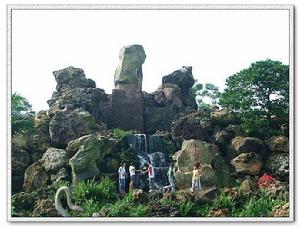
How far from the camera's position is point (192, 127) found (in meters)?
13.0

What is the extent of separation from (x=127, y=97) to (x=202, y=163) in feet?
8.92

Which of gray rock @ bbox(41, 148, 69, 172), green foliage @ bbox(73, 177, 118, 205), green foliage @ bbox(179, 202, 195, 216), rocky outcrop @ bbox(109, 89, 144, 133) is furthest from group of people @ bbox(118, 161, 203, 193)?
rocky outcrop @ bbox(109, 89, 144, 133)

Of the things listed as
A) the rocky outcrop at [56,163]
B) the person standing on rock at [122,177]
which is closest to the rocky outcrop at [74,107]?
the rocky outcrop at [56,163]

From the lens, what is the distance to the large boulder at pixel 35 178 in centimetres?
1198

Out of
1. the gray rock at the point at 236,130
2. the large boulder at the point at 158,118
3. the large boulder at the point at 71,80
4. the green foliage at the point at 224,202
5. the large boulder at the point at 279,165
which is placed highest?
the large boulder at the point at 71,80

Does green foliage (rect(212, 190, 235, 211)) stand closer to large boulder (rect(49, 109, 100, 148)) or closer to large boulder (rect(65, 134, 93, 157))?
large boulder (rect(65, 134, 93, 157))

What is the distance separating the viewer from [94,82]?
14.1m

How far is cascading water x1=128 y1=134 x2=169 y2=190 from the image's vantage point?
1227 cm

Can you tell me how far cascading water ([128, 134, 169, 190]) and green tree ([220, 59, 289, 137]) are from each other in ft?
4.60

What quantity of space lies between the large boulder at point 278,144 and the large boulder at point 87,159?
291 centimetres

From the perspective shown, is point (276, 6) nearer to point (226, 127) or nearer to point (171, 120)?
point (226, 127)

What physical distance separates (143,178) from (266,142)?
2253 millimetres

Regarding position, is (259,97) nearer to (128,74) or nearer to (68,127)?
(128,74)

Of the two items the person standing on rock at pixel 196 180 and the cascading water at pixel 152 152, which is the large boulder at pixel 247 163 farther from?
the cascading water at pixel 152 152
